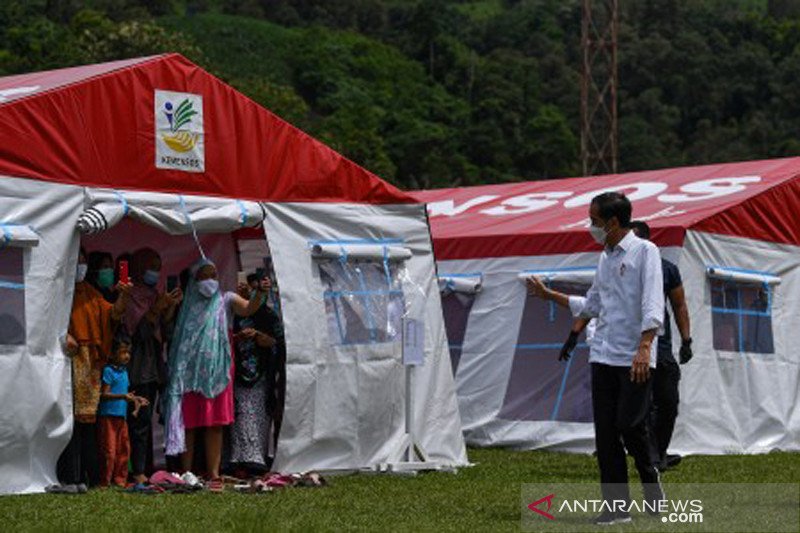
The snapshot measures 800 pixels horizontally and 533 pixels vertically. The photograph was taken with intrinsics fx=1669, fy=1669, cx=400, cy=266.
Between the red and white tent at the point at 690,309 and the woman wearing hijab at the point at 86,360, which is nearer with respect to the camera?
the woman wearing hijab at the point at 86,360

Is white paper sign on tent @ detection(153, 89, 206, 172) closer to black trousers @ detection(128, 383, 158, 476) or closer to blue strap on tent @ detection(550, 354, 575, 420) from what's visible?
black trousers @ detection(128, 383, 158, 476)

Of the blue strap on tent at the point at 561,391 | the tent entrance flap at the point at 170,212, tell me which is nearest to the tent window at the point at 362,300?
the tent entrance flap at the point at 170,212

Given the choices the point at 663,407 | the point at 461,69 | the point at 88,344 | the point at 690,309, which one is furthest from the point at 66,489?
the point at 461,69

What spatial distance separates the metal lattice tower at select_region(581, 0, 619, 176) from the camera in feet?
115

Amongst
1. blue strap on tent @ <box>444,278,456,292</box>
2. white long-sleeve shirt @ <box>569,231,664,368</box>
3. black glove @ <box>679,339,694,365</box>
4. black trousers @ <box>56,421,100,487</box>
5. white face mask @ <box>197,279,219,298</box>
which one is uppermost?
blue strap on tent @ <box>444,278,456,292</box>

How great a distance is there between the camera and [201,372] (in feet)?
36.8

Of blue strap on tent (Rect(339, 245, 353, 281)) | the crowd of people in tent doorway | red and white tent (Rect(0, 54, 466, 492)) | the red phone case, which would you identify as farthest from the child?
blue strap on tent (Rect(339, 245, 353, 281))

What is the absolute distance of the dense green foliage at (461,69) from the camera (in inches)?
2148

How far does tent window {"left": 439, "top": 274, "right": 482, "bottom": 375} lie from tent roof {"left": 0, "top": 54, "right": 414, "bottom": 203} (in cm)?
335

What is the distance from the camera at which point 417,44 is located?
8525cm

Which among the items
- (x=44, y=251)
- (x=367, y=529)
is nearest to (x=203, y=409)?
(x=44, y=251)

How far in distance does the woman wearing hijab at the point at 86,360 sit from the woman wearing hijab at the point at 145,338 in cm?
29

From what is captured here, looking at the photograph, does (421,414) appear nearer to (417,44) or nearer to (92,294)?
(92,294)

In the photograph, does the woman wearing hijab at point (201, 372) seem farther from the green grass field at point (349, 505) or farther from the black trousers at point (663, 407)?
the black trousers at point (663, 407)
